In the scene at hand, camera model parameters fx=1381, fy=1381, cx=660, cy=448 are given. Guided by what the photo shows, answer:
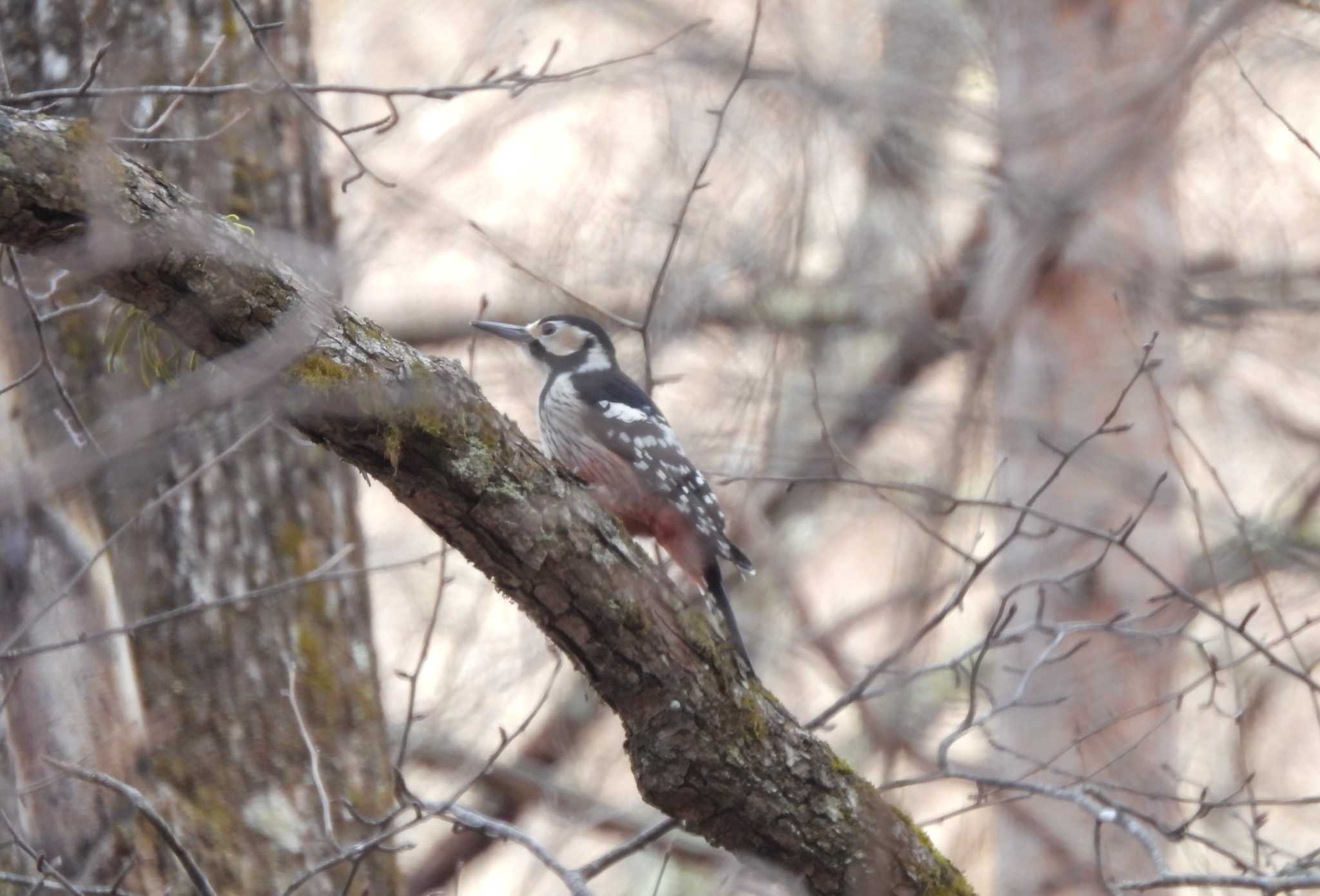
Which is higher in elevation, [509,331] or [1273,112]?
[509,331]

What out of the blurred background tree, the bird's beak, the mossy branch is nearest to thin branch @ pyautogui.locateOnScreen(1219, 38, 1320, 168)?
the blurred background tree


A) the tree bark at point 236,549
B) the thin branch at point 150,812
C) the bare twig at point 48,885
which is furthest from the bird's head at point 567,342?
the thin branch at point 150,812

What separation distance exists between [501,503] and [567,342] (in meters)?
2.73

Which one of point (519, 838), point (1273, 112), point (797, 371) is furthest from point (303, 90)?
point (797, 371)

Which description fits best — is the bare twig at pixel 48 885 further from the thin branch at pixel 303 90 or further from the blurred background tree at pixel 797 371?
the thin branch at pixel 303 90

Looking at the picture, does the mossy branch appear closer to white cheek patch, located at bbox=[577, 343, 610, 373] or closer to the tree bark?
the tree bark

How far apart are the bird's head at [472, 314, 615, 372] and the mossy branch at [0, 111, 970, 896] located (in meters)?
2.36

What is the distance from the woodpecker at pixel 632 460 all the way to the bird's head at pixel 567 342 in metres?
0.03

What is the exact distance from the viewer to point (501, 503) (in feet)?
8.45

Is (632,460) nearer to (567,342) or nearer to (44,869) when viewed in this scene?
(567,342)

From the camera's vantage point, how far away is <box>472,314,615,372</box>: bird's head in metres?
5.19

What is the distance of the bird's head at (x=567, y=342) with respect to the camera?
519 cm

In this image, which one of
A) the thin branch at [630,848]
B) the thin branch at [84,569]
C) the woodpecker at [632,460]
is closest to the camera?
the thin branch at [630,848]

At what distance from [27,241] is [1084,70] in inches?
174
